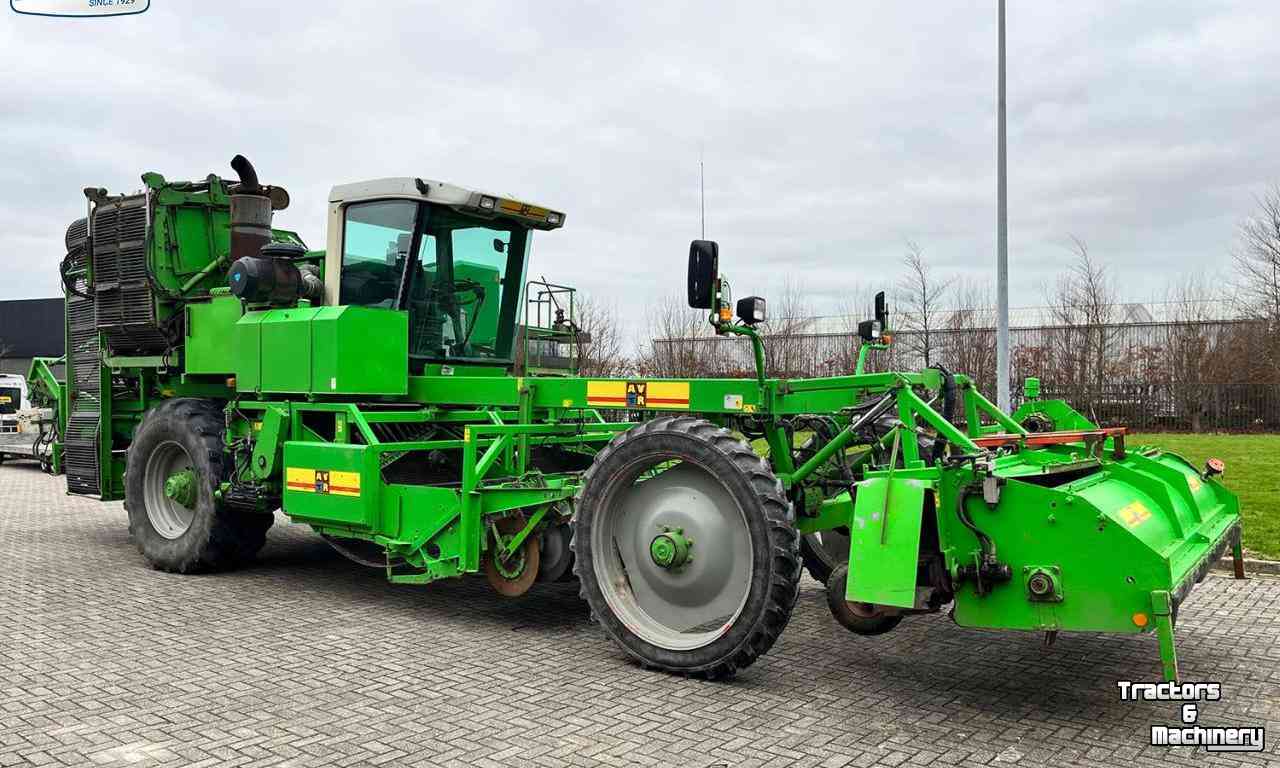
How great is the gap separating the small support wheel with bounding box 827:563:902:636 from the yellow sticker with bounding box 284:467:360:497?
3325mm

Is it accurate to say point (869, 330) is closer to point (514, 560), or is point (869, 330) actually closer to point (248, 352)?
point (514, 560)

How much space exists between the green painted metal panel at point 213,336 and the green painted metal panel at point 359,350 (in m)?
1.13

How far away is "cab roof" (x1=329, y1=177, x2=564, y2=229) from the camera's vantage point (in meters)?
7.51

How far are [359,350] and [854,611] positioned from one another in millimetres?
3996

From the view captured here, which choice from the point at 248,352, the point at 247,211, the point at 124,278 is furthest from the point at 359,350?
the point at 124,278

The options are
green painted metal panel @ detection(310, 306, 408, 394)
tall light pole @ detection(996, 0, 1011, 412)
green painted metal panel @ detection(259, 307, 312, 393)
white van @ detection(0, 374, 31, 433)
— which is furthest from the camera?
white van @ detection(0, 374, 31, 433)

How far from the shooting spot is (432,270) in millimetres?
7766

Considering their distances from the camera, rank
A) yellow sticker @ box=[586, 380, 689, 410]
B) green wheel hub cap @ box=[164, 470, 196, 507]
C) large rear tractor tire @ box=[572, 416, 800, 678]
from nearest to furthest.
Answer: large rear tractor tire @ box=[572, 416, 800, 678] < yellow sticker @ box=[586, 380, 689, 410] < green wheel hub cap @ box=[164, 470, 196, 507]

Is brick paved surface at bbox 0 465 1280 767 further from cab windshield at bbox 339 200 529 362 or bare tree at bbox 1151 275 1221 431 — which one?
bare tree at bbox 1151 275 1221 431

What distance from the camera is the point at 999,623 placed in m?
4.65

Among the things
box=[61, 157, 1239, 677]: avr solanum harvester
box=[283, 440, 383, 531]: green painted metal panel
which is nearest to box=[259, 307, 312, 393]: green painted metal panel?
box=[61, 157, 1239, 677]: avr solanum harvester

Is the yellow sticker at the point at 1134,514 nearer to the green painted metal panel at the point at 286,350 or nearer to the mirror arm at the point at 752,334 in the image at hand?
the mirror arm at the point at 752,334

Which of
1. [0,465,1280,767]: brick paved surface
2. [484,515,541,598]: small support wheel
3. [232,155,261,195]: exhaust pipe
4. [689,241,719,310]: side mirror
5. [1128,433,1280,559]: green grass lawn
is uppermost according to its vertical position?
[232,155,261,195]: exhaust pipe

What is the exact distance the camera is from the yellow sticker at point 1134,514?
4.78 meters
